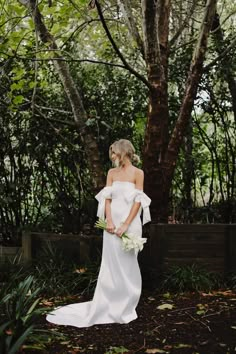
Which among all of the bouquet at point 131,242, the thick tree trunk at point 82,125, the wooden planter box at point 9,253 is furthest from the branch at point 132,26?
the wooden planter box at point 9,253

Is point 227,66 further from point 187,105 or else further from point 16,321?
point 16,321

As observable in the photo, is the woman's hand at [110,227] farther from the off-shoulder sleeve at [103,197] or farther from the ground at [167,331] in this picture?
the ground at [167,331]

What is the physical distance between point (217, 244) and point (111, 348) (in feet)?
8.97

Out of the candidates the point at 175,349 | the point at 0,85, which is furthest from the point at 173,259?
the point at 0,85

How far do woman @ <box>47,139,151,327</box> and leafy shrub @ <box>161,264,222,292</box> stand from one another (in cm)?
86

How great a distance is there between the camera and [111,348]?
4570mm

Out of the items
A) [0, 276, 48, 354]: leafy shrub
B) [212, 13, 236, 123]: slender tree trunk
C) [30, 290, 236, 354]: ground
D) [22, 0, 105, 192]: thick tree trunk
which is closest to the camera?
[0, 276, 48, 354]: leafy shrub

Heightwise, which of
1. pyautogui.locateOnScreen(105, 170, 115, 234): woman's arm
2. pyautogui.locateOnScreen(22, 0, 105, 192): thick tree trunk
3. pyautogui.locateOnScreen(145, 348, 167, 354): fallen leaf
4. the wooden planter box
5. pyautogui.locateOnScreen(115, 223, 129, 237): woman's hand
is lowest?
pyautogui.locateOnScreen(145, 348, 167, 354): fallen leaf

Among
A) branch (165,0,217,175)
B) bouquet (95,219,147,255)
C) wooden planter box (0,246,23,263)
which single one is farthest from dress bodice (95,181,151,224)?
wooden planter box (0,246,23,263)

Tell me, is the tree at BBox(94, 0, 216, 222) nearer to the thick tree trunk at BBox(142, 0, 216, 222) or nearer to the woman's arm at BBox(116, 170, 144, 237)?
the thick tree trunk at BBox(142, 0, 216, 222)

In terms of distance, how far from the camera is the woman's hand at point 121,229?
18.4 ft

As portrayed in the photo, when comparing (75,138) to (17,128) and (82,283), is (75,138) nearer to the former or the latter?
(17,128)

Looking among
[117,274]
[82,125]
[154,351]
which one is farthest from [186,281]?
[82,125]

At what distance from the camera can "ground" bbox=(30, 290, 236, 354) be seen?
453 centimetres
